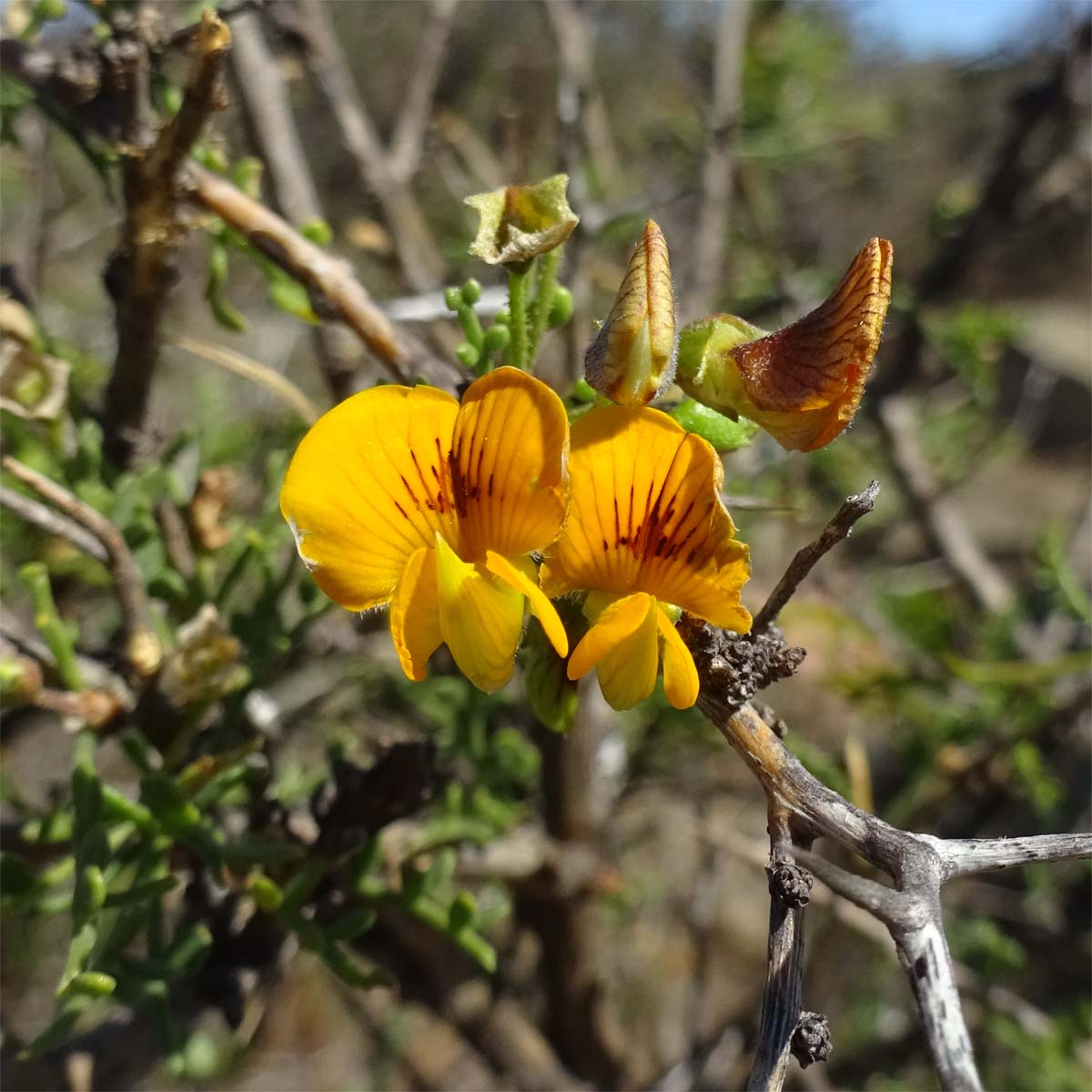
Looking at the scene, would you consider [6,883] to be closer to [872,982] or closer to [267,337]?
[872,982]

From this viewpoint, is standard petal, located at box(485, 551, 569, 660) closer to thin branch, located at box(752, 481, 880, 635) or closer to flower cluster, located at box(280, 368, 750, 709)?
flower cluster, located at box(280, 368, 750, 709)

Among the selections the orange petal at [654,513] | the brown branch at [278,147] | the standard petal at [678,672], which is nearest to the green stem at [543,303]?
the orange petal at [654,513]

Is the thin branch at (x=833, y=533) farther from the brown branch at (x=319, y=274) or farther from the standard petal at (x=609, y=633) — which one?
the brown branch at (x=319, y=274)

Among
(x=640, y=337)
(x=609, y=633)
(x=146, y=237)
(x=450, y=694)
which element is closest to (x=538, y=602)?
(x=609, y=633)

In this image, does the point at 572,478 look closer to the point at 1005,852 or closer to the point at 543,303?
the point at 543,303

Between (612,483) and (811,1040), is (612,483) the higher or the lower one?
the higher one

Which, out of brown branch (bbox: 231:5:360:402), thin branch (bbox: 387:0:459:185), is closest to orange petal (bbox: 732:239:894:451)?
brown branch (bbox: 231:5:360:402)
